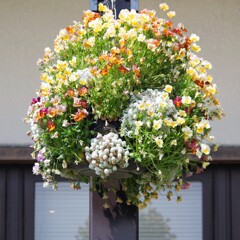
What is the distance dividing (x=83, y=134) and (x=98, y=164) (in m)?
0.14

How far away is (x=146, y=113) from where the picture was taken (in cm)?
322

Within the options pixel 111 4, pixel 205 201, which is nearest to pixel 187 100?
pixel 111 4

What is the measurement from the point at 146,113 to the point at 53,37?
228 cm

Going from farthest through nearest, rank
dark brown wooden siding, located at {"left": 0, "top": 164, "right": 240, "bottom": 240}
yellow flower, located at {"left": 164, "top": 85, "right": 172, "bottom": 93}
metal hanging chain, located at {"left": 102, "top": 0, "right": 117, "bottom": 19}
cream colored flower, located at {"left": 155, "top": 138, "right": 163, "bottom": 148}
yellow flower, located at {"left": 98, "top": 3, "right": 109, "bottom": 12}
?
dark brown wooden siding, located at {"left": 0, "top": 164, "right": 240, "bottom": 240}
metal hanging chain, located at {"left": 102, "top": 0, "right": 117, "bottom": 19}
yellow flower, located at {"left": 98, "top": 3, "right": 109, "bottom": 12}
yellow flower, located at {"left": 164, "top": 85, "right": 172, "bottom": 93}
cream colored flower, located at {"left": 155, "top": 138, "right": 163, "bottom": 148}

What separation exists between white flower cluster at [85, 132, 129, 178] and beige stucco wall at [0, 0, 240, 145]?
2.13 metres

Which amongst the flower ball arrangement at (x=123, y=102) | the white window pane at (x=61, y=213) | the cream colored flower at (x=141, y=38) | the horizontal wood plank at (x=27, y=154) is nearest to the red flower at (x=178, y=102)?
the flower ball arrangement at (x=123, y=102)

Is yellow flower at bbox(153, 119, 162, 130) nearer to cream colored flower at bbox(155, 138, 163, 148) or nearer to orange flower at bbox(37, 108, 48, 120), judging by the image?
cream colored flower at bbox(155, 138, 163, 148)

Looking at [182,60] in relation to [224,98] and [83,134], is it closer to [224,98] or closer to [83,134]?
[83,134]

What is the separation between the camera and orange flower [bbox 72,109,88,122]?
127 inches

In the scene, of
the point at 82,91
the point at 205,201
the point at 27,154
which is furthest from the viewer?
the point at 205,201

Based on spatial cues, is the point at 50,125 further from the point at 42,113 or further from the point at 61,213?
the point at 61,213

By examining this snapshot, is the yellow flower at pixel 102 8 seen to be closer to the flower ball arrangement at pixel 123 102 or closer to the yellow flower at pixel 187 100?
the flower ball arrangement at pixel 123 102

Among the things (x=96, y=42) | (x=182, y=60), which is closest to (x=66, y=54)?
(x=96, y=42)

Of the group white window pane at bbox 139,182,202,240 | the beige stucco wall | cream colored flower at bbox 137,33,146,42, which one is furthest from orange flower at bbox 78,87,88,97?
white window pane at bbox 139,182,202,240
